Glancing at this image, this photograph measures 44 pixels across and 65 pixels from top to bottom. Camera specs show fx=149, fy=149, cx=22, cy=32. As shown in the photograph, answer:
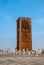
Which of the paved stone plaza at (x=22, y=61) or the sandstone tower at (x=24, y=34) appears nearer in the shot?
the paved stone plaza at (x=22, y=61)

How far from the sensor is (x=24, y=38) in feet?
41.1

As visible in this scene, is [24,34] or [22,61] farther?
[24,34]

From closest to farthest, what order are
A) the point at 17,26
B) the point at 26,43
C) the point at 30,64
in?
the point at 30,64 → the point at 26,43 → the point at 17,26

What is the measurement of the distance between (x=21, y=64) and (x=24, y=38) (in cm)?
883

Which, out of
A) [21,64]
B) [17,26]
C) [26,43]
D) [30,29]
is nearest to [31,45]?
[26,43]

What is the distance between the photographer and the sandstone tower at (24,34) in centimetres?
1243

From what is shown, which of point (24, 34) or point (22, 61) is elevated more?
point (24, 34)

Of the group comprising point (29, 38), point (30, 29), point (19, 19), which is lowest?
point (29, 38)

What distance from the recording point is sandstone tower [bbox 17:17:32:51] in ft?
40.8

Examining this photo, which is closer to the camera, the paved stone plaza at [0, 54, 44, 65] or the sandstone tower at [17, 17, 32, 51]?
the paved stone plaza at [0, 54, 44, 65]

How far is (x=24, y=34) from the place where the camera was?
41.4 feet

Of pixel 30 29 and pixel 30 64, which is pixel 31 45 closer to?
pixel 30 29

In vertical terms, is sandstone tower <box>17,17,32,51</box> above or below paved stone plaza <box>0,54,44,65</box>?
above

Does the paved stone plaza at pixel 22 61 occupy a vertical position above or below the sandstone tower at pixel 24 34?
below
